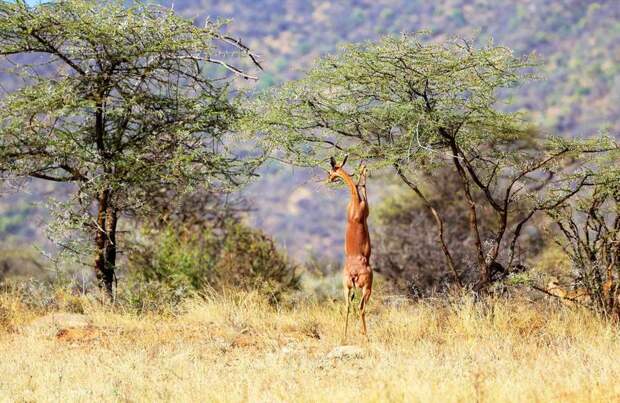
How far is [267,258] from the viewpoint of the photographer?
49.4ft

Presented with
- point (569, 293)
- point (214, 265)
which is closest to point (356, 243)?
point (569, 293)

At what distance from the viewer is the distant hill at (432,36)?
52.1 metres

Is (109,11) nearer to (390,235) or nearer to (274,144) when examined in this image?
(274,144)

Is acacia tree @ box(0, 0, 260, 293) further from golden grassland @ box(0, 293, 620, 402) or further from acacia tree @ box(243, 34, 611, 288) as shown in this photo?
golden grassland @ box(0, 293, 620, 402)

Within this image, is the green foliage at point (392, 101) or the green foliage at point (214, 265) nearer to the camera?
the green foliage at point (392, 101)

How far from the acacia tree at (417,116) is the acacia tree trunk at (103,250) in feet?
7.95

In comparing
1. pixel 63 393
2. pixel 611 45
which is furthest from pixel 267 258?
pixel 611 45

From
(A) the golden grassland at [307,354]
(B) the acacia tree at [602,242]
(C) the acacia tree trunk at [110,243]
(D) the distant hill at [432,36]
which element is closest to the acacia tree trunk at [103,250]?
(C) the acacia tree trunk at [110,243]

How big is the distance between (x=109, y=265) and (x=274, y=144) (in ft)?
10.4

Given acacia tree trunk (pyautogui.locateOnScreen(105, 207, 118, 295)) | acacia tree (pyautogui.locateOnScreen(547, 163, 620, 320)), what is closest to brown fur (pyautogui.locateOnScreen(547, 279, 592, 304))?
acacia tree (pyautogui.locateOnScreen(547, 163, 620, 320))

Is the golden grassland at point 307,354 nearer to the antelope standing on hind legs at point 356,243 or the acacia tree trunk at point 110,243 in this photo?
the antelope standing on hind legs at point 356,243

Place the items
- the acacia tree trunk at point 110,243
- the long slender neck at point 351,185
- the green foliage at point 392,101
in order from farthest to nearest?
the acacia tree trunk at point 110,243 < the green foliage at point 392,101 < the long slender neck at point 351,185

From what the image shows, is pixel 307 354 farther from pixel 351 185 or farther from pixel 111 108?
pixel 111 108

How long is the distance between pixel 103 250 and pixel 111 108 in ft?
6.51
